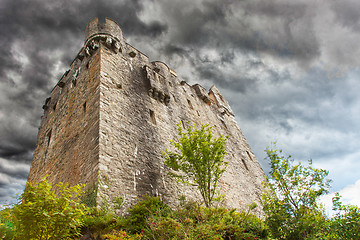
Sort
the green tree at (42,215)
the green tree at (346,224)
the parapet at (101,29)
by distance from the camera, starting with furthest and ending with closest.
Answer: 1. the parapet at (101,29)
2. the green tree at (346,224)
3. the green tree at (42,215)

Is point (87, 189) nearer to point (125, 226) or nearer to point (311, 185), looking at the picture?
point (125, 226)

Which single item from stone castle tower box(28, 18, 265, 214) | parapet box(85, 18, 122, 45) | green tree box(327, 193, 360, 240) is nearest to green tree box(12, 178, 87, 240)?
stone castle tower box(28, 18, 265, 214)

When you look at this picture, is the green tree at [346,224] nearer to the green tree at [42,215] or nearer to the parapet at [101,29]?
the green tree at [42,215]

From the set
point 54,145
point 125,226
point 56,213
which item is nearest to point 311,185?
point 125,226

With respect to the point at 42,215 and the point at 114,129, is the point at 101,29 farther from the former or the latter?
the point at 42,215

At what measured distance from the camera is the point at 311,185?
7.68 m

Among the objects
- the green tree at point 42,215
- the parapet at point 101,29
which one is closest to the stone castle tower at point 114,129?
the parapet at point 101,29

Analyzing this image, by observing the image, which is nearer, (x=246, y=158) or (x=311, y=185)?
(x=311, y=185)

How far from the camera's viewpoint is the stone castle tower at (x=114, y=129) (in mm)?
8578

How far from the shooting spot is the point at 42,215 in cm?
422

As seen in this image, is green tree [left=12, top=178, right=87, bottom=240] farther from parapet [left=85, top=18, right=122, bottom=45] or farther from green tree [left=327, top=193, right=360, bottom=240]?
parapet [left=85, top=18, right=122, bottom=45]

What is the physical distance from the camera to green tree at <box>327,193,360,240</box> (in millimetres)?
6699

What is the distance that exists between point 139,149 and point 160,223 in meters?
4.70

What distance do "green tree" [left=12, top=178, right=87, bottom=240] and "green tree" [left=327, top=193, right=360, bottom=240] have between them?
296 inches
